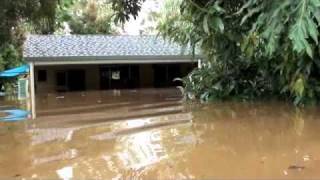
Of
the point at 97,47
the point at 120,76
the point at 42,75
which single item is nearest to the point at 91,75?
the point at 120,76

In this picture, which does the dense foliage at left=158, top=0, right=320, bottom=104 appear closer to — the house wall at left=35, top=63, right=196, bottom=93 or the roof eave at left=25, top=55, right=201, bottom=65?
the roof eave at left=25, top=55, right=201, bottom=65

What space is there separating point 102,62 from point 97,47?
2.04 meters

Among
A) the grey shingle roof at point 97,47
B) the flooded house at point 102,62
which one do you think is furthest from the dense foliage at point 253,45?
the flooded house at point 102,62

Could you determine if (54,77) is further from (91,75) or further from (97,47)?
(97,47)

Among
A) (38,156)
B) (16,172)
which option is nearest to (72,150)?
(38,156)

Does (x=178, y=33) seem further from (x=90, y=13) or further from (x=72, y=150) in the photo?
(x=90, y=13)

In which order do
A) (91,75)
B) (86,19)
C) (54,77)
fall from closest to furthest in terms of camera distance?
(54,77)
(91,75)
(86,19)

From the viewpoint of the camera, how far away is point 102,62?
1152 inches

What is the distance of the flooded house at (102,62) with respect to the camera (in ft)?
94.2

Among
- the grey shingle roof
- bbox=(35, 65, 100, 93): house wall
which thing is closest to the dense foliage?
the grey shingle roof

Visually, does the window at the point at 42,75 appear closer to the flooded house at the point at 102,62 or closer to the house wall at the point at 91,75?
the flooded house at the point at 102,62

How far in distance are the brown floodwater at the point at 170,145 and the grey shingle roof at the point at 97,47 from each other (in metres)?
14.1

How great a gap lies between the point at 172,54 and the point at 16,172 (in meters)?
23.0

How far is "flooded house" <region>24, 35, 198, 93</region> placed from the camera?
28719 mm
